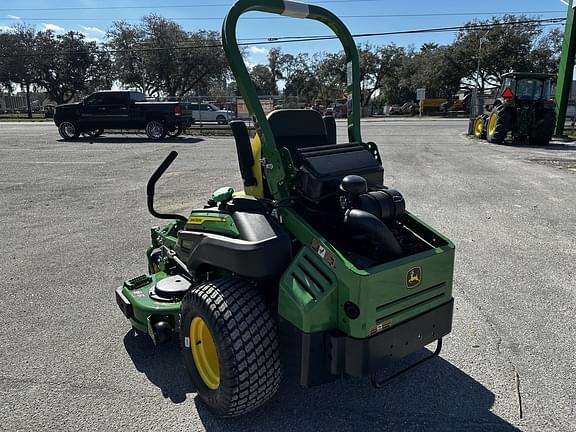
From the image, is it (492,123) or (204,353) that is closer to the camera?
(204,353)

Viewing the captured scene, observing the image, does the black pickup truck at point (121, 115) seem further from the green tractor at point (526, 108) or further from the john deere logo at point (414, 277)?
the john deere logo at point (414, 277)

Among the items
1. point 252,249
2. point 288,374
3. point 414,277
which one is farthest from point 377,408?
point 252,249

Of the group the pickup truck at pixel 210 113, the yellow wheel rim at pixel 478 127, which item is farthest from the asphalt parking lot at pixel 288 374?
the pickup truck at pixel 210 113

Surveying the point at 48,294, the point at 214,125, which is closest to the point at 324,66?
the point at 214,125

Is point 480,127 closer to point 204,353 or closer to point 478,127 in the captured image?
point 478,127

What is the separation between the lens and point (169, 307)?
9.78 ft

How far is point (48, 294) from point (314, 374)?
298 cm

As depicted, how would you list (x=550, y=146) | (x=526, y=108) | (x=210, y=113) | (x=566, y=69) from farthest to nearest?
(x=210, y=113)
(x=566, y=69)
(x=550, y=146)
(x=526, y=108)

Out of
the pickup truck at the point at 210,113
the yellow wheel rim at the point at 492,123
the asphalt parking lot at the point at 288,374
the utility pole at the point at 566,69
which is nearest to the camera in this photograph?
the asphalt parking lot at the point at 288,374

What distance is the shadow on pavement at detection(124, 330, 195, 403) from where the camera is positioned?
2.81 meters

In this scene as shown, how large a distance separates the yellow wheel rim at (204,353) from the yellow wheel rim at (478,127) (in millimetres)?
17920

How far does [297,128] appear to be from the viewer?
10.3 ft

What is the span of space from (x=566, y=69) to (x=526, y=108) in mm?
4110

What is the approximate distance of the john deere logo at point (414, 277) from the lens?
240cm
